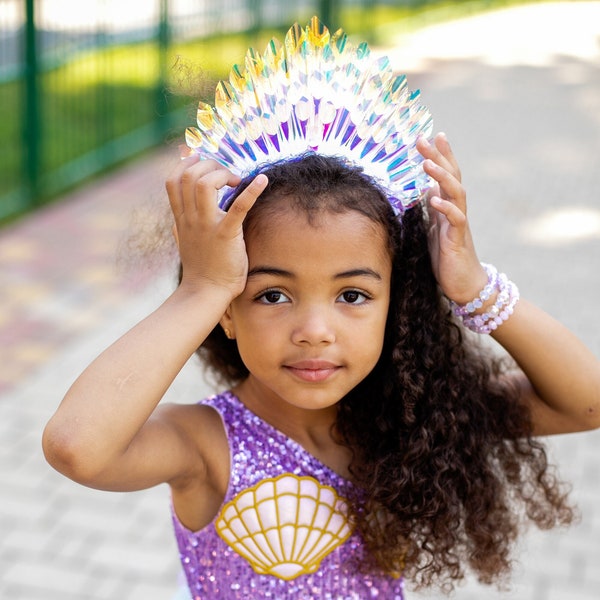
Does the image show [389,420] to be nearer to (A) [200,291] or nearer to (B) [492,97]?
(A) [200,291]

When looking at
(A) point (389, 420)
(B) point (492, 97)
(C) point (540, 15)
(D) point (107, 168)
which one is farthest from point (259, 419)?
(C) point (540, 15)

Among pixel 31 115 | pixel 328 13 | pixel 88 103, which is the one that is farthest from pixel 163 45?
pixel 328 13

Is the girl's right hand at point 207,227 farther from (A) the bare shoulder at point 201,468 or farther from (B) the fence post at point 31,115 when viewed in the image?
(B) the fence post at point 31,115

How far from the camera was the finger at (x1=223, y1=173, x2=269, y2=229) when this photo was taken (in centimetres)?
177

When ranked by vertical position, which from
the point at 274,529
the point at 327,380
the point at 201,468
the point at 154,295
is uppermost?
the point at 327,380

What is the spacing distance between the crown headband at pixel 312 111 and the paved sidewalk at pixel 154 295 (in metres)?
0.52

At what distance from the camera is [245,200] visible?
1.77m

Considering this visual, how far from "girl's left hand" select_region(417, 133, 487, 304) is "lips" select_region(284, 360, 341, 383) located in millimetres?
266

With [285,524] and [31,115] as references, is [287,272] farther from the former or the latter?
[31,115]

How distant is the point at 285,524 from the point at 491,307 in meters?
0.56

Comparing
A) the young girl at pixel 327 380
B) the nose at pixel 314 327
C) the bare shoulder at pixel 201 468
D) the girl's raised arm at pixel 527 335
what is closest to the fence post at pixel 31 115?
the young girl at pixel 327 380

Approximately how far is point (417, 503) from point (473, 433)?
0.17m

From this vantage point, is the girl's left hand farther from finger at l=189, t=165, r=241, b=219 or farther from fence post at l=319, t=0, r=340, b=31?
fence post at l=319, t=0, r=340, b=31

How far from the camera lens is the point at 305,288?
1846 millimetres
